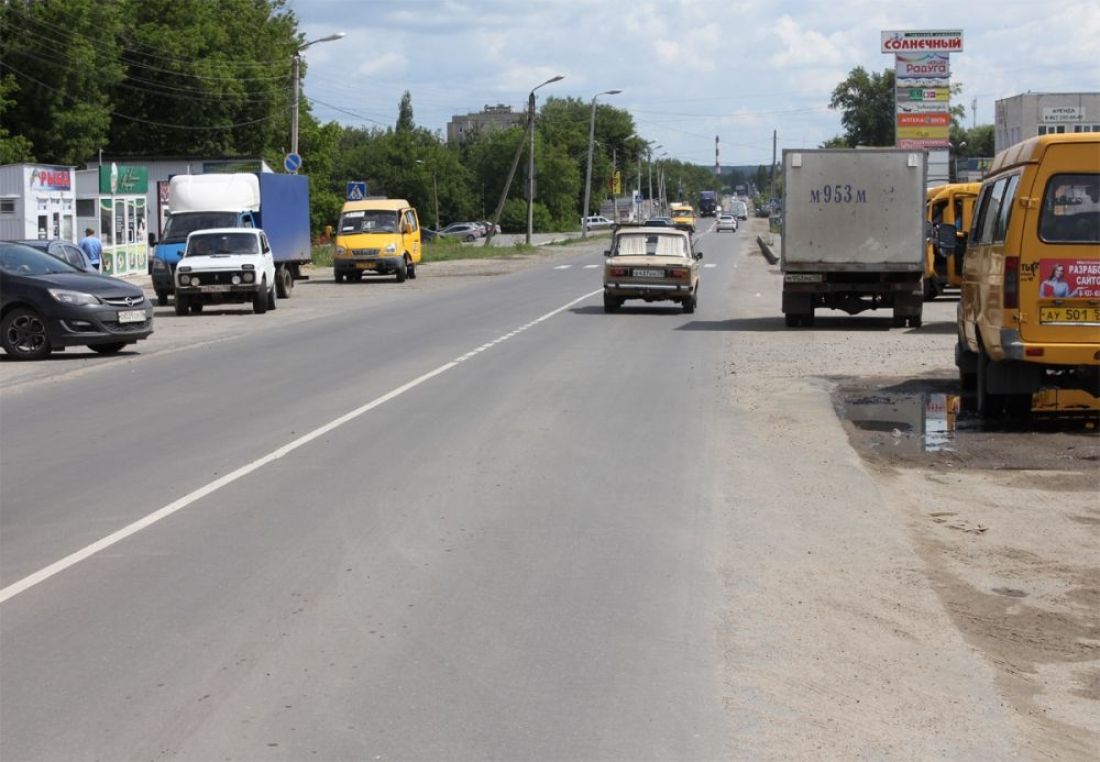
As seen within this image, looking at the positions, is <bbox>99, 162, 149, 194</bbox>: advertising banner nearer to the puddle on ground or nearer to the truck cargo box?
the truck cargo box

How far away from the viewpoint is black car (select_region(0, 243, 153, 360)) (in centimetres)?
2078

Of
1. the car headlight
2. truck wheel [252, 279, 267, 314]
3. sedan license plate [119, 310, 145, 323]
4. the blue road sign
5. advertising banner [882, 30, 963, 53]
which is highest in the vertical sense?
advertising banner [882, 30, 963, 53]

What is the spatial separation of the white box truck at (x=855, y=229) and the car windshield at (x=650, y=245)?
3.39 meters

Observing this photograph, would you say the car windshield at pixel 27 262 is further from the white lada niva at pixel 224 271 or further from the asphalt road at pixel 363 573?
the white lada niva at pixel 224 271

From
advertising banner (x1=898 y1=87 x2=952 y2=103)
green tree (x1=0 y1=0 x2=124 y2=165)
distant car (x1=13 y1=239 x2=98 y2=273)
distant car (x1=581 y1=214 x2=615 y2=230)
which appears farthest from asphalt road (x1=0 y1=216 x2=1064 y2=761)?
distant car (x1=581 y1=214 x2=615 y2=230)

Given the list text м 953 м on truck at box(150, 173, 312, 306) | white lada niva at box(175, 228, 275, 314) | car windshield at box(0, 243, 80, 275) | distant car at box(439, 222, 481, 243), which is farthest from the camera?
distant car at box(439, 222, 481, 243)

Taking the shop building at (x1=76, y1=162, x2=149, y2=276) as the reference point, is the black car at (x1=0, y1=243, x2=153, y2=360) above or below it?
below

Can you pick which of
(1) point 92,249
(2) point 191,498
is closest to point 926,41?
(1) point 92,249

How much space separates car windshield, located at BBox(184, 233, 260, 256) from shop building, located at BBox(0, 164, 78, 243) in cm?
1125

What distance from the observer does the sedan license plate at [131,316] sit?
68.9 feet

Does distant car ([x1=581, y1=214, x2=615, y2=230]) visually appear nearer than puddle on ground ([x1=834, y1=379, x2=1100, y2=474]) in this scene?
No

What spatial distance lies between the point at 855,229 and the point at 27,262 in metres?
13.5

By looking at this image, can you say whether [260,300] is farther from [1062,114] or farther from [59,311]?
[1062,114]

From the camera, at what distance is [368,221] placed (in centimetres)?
4369
